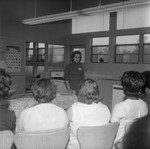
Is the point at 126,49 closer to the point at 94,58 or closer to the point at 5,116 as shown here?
the point at 94,58

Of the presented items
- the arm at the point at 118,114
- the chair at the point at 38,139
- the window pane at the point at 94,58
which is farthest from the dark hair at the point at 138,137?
the window pane at the point at 94,58

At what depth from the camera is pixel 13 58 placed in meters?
5.70

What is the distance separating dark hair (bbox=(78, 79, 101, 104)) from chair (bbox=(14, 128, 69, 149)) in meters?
0.49

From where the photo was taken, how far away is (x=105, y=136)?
4.91 ft

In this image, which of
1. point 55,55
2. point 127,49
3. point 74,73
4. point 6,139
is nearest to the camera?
point 6,139

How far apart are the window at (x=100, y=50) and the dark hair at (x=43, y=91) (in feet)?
15.4

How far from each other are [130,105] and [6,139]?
1.04m

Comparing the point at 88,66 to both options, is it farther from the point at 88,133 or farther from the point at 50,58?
the point at 88,133

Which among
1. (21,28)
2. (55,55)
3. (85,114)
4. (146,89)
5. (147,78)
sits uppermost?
(21,28)

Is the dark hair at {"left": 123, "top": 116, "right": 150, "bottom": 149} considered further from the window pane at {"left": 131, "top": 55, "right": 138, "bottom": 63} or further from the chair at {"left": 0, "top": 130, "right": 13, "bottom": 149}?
the window pane at {"left": 131, "top": 55, "right": 138, "bottom": 63}

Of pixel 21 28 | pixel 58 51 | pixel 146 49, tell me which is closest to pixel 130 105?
pixel 146 49

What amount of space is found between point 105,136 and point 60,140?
0.34m

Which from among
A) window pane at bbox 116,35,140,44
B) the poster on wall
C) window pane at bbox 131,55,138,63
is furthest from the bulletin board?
window pane at bbox 131,55,138,63

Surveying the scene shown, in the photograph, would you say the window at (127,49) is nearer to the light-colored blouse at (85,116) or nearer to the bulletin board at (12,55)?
the bulletin board at (12,55)
